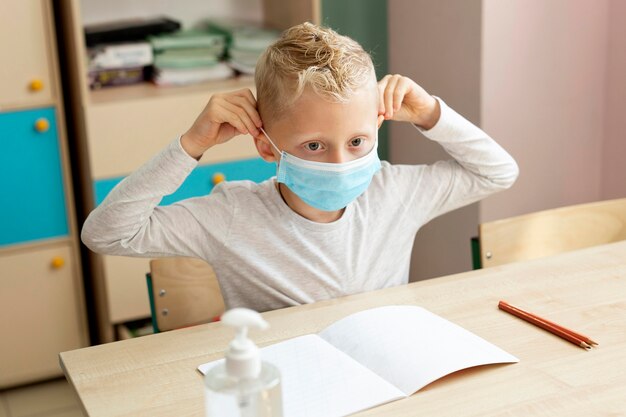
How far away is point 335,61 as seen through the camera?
1565mm

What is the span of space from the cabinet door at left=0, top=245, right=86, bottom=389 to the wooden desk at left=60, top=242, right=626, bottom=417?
1.44m

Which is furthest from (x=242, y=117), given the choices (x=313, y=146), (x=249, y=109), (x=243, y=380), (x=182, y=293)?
(x=243, y=380)

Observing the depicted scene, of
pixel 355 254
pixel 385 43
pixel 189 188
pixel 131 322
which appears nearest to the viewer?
pixel 355 254

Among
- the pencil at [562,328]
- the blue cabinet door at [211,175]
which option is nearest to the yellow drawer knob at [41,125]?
the blue cabinet door at [211,175]

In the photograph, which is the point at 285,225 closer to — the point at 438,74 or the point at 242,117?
the point at 242,117

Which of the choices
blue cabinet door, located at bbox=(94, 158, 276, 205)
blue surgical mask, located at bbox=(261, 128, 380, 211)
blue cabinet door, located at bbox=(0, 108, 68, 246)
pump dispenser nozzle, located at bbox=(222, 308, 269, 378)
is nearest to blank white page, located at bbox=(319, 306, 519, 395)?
blue surgical mask, located at bbox=(261, 128, 380, 211)

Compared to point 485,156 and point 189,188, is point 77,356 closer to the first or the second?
point 485,156

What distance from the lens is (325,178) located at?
1.56m

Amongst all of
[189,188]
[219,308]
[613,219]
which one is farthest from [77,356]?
[189,188]

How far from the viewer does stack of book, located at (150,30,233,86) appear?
9.41 ft

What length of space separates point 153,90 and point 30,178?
17.8 inches

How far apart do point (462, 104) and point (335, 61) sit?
4.52ft

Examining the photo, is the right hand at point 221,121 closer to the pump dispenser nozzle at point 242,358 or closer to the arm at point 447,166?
the arm at point 447,166

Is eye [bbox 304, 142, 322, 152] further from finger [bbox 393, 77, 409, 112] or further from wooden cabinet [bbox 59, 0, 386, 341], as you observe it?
wooden cabinet [bbox 59, 0, 386, 341]
